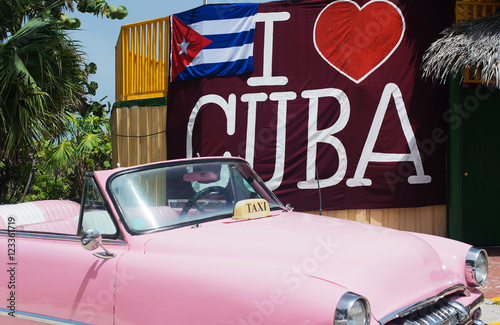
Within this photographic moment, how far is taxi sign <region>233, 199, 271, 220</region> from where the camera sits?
3.51 metres

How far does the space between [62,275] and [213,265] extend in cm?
106

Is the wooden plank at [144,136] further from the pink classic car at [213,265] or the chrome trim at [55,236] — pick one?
the chrome trim at [55,236]

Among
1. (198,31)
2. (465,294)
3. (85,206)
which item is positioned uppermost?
(198,31)

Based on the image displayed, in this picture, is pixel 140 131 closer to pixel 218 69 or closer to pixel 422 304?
pixel 218 69

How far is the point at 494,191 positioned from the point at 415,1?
3431 millimetres

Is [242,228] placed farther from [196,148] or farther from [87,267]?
[196,148]

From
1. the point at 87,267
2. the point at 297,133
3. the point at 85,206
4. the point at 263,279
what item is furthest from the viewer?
A: the point at 297,133

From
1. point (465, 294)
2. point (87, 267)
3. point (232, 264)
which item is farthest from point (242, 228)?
point (465, 294)

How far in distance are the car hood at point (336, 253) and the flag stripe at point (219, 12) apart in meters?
5.92

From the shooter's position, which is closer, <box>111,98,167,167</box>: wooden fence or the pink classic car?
the pink classic car

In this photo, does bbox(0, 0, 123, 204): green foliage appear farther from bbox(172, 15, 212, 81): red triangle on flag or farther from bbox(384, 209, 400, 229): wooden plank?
bbox(384, 209, 400, 229): wooden plank

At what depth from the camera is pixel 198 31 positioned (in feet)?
29.0

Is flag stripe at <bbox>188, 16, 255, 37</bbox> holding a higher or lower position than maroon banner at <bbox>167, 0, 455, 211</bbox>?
higher

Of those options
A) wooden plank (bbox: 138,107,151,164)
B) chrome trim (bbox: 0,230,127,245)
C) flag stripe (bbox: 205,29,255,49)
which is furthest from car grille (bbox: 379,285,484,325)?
wooden plank (bbox: 138,107,151,164)
